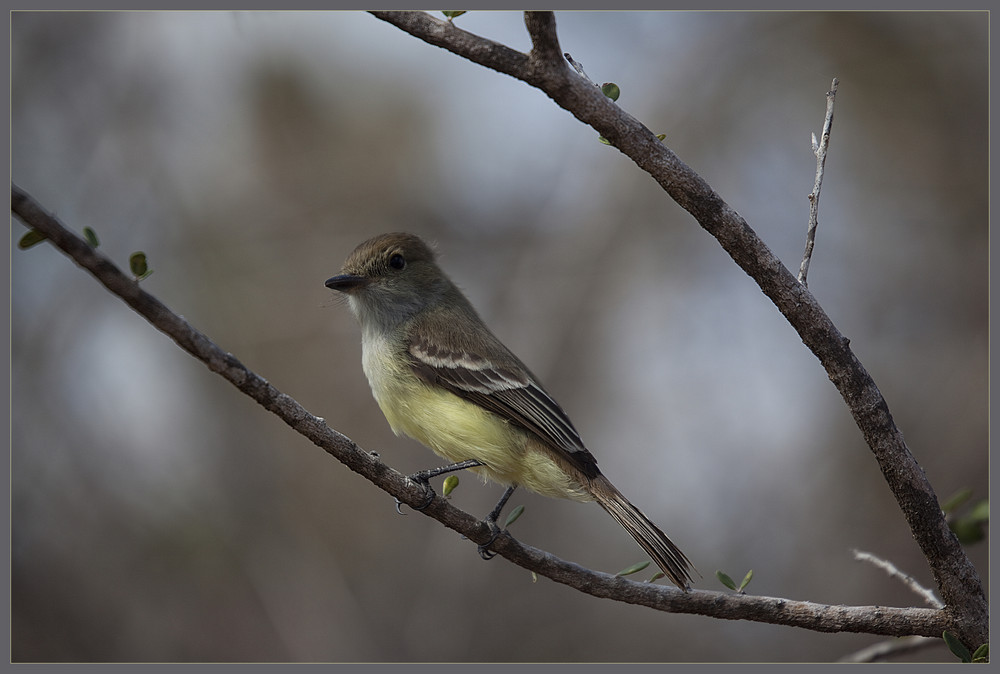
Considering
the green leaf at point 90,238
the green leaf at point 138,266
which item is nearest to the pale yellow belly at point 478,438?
the green leaf at point 138,266

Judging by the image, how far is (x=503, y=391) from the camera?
3.82 m

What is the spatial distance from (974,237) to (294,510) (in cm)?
756

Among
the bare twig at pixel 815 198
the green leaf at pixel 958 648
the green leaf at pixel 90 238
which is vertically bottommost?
the green leaf at pixel 90 238

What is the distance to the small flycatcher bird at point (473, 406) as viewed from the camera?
11.8 ft

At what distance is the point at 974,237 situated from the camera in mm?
7691

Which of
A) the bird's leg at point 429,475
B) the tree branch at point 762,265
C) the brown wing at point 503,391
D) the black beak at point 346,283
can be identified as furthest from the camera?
the black beak at point 346,283

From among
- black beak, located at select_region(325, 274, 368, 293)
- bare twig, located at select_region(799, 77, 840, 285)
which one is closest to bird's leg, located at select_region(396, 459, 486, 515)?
black beak, located at select_region(325, 274, 368, 293)

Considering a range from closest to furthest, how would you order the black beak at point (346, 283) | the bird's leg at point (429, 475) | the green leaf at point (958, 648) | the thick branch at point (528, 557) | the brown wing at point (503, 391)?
the thick branch at point (528, 557) < the green leaf at point (958, 648) < the bird's leg at point (429, 475) < the brown wing at point (503, 391) < the black beak at point (346, 283)

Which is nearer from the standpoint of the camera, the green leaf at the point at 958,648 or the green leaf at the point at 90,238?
the green leaf at the point at 90,238

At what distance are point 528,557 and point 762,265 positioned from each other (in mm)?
1429

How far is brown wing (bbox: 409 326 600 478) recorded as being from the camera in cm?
369

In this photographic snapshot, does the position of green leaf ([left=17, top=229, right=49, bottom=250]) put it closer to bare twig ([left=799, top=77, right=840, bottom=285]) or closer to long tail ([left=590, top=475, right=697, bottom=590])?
bare twig ([left=799, top=77, right=840, bottom=285])

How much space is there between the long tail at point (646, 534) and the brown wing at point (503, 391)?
116 millimetres

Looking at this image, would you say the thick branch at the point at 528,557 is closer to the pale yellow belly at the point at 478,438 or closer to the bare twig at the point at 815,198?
the pale yellow belly at the point at 478,438
